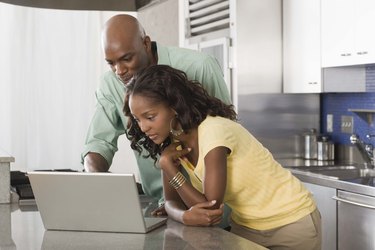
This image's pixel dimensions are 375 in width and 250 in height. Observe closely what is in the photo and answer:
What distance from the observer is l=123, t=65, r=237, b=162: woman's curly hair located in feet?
6.13

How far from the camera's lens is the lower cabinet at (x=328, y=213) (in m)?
3.59

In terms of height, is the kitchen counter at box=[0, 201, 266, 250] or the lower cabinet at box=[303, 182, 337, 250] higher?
the kitchen counter at box=[0, 201, 266, 250]

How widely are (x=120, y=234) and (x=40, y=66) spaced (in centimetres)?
418

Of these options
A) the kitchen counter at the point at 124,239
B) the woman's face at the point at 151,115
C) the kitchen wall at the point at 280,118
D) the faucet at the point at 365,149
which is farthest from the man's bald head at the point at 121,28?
the faucet at the point at 365,149

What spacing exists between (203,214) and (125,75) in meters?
0.57

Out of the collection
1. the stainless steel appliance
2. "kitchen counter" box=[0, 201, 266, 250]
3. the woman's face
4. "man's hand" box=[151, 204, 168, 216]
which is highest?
the woman's face

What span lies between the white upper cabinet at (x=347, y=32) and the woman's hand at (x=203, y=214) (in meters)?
2.06

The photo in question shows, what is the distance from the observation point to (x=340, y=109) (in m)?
4.41

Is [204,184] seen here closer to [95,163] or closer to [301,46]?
[95,163]

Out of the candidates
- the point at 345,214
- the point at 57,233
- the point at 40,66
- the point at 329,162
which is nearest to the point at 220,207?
the point at 57,233

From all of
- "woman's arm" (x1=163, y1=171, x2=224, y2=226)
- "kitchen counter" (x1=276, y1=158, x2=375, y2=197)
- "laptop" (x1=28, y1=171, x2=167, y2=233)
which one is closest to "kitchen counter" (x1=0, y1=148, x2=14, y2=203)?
"laptop" (x1=28, y1=171, x2=167, y2=233)

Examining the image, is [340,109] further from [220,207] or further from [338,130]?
[220,207]

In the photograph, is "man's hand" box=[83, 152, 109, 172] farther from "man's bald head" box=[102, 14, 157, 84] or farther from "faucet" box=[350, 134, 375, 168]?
"faucet" box=[350, 134, 375, 168]

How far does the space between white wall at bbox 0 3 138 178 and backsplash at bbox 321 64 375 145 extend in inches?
93.4
